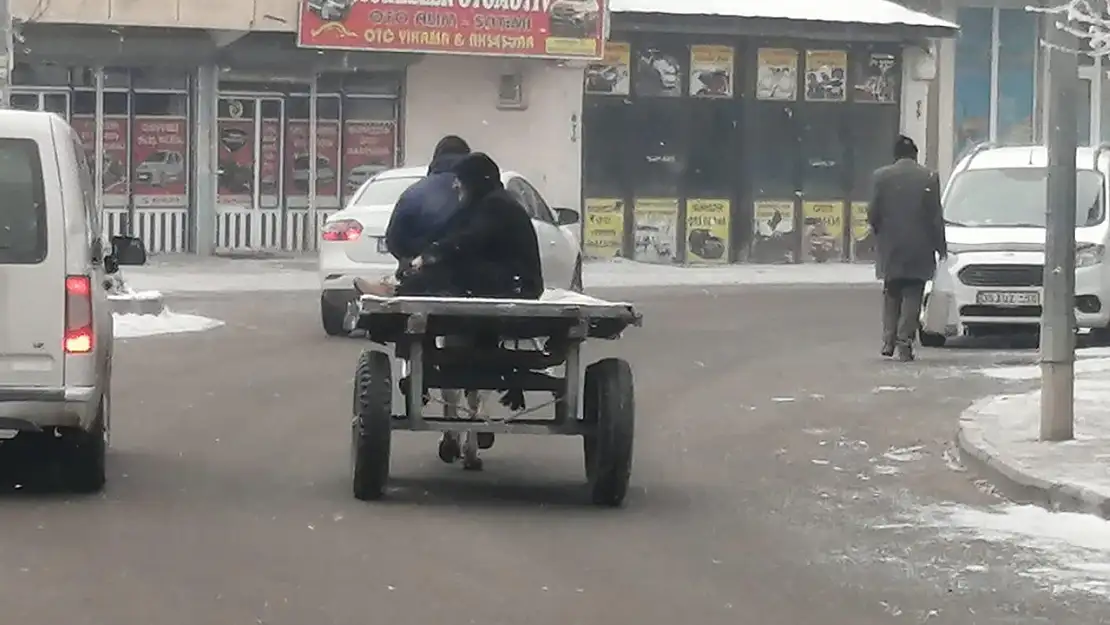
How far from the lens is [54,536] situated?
368 inches

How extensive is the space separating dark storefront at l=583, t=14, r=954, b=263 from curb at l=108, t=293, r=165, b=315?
13.3m

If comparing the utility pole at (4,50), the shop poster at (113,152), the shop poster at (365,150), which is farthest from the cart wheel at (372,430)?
the shop poster at (365,150)

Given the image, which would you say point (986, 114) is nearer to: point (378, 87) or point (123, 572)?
point (378, 87)

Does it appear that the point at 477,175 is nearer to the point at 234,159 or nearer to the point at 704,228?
the point at 234,159

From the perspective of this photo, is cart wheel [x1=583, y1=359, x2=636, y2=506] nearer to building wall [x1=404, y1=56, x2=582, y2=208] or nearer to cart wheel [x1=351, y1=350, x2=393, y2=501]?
cart wheel [x1=351, y1=350, x2=393, y2=501]

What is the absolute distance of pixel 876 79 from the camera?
36.6 metres

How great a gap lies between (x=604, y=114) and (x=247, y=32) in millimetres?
6295

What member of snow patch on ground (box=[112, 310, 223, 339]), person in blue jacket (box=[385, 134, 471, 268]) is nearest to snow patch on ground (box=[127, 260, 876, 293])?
snow patch on ground (box=[112, 310, 223, 339])

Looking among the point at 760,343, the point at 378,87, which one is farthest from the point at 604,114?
the point at 760,343

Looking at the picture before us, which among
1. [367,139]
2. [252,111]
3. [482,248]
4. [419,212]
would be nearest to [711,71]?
[367,139]

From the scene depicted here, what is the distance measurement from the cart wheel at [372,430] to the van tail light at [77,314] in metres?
1.27

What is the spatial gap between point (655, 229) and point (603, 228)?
2.99 ft

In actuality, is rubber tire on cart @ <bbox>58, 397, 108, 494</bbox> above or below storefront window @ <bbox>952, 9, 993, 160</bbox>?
below

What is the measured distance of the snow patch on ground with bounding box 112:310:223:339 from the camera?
20719mm
